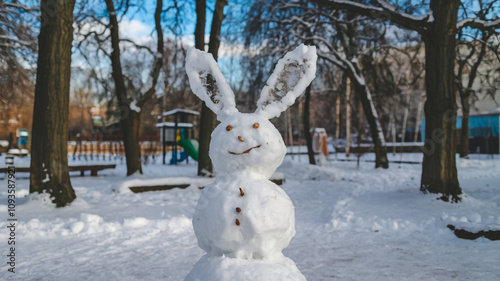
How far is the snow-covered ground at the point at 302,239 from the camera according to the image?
11.9ft

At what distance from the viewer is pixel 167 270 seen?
3.68 meters

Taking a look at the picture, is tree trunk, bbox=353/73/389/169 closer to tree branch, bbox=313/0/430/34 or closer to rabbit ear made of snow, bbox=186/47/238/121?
tree branch, bbox=313/0/430/34

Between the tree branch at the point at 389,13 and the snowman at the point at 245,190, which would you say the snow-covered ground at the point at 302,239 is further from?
the tree branch at the point at 389,13

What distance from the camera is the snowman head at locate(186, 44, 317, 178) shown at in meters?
2.34

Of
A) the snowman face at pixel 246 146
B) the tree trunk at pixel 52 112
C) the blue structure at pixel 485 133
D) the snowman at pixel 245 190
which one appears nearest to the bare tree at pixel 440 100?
the snowman at pixel 245 190

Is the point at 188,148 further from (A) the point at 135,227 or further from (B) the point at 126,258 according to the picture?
(B) the point at 126,258

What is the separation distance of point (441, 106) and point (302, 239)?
3931 mm

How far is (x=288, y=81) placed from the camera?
263 cm

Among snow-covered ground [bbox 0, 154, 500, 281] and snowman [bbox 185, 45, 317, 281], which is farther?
snow-covered ground [bbox 0, 154, 500, 281]

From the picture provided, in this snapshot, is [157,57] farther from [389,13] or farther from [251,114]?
[251,114]

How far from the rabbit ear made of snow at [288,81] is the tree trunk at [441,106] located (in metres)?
4.92

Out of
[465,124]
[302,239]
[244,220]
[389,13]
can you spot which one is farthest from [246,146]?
[465,124]

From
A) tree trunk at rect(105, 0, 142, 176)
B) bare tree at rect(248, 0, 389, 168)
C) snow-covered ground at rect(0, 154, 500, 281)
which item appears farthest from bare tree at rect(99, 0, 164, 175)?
bare tree at rect(248, 0, 389, 168)

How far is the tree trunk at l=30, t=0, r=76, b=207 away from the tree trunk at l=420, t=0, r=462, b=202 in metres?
6.65
